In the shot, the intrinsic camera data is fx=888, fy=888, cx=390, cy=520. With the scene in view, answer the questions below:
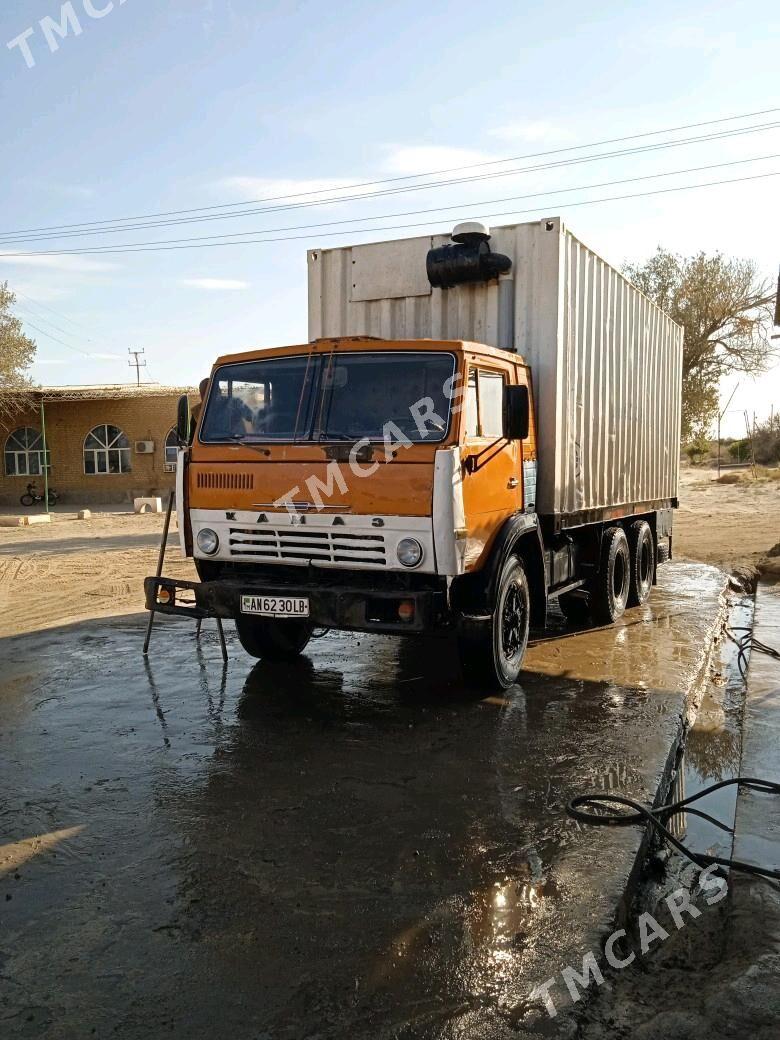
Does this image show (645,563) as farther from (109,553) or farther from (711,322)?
(711,322)

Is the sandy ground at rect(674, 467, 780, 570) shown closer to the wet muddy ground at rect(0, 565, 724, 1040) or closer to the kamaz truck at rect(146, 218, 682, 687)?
the kamaz truck at rect(146, 218, 682, 687)

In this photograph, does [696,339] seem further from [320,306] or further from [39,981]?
[39,981]

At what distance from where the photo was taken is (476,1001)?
2885 millimetres

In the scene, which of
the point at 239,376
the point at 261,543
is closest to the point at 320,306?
the point at 239,376

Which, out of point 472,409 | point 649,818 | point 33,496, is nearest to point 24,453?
point 33,496

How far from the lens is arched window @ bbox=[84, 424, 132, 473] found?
30359 millimetres

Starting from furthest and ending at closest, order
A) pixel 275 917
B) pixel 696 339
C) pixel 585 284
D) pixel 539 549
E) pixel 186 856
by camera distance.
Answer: pixel 696 339
pixel 585 284
pixel 539 549
pixel 186 856
pixel 275 917

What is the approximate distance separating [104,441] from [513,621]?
26400 mm

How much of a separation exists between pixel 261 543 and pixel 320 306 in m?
2.96

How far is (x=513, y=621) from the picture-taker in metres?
6.61

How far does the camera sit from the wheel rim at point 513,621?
6.46m

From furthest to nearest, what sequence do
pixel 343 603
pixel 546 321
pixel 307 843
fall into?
pixel 546 321, pixel 343 603, pixel 307 843

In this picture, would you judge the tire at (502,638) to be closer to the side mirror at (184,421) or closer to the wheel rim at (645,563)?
the side mirror at (184,421)

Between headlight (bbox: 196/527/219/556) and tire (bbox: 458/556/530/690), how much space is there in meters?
1.83
